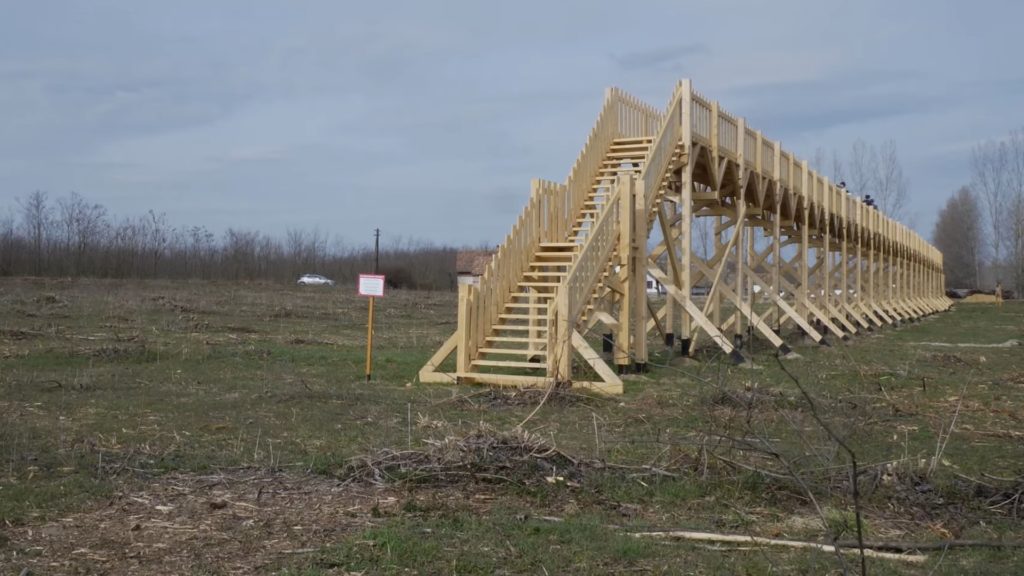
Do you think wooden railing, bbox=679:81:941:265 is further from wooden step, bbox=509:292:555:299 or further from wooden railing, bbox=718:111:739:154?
wooden step, bbox=509:292:555:299

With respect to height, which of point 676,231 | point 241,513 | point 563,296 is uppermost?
point 676,231

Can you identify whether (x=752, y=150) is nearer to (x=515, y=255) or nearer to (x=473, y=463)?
(x=515, y=255)

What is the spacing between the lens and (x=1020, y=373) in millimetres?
14086

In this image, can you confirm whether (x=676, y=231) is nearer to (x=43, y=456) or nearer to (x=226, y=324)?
(x=226, y=324)

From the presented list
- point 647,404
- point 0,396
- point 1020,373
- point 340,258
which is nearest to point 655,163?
point 647,404

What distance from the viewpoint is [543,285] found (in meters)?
13.4

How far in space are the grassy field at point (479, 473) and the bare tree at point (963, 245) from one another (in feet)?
252

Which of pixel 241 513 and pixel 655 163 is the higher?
pixel 655 163

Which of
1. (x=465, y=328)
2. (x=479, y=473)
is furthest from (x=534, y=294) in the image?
(x=479, y=473)

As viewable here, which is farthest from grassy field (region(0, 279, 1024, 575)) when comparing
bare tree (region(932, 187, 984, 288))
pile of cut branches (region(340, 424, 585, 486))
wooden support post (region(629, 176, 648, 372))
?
bare tree (region(932, 187, 984, 288))

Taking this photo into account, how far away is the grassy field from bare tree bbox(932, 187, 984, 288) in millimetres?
76918

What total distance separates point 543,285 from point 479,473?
23.2 feet

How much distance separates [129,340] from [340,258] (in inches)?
2096

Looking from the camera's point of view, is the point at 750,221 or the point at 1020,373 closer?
the point at 1020,373
